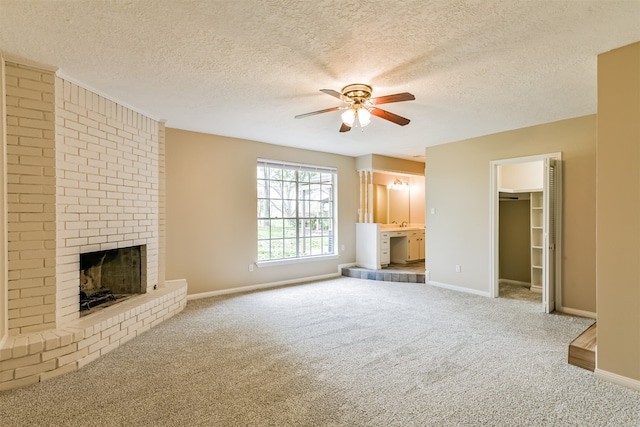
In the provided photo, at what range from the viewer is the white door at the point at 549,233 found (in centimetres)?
407

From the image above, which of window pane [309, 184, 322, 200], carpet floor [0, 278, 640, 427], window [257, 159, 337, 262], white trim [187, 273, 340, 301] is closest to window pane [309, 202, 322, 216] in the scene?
window [257, 159, 337, 262]

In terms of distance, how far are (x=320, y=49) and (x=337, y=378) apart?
249 centimetres

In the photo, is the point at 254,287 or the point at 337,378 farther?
the point at 254,287

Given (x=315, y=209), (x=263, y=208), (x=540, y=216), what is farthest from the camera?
(x=315, y=209)

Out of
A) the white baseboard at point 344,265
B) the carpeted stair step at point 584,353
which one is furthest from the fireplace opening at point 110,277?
the carpeted stair step at point 584,353

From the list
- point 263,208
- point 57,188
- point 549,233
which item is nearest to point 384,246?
point 263,208

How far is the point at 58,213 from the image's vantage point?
9.48ft

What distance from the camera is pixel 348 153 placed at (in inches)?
258

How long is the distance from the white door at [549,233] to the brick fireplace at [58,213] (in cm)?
472

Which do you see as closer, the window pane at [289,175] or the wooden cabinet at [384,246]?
the window pane at [289,175]

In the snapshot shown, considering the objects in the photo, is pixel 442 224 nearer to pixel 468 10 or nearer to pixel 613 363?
pixel 613 363

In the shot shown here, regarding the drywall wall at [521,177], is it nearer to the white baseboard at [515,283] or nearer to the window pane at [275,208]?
the white baseboard at [515,283]

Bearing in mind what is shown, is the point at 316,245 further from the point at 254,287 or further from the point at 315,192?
the point at 254,287

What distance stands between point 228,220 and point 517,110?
4228 millimetres
